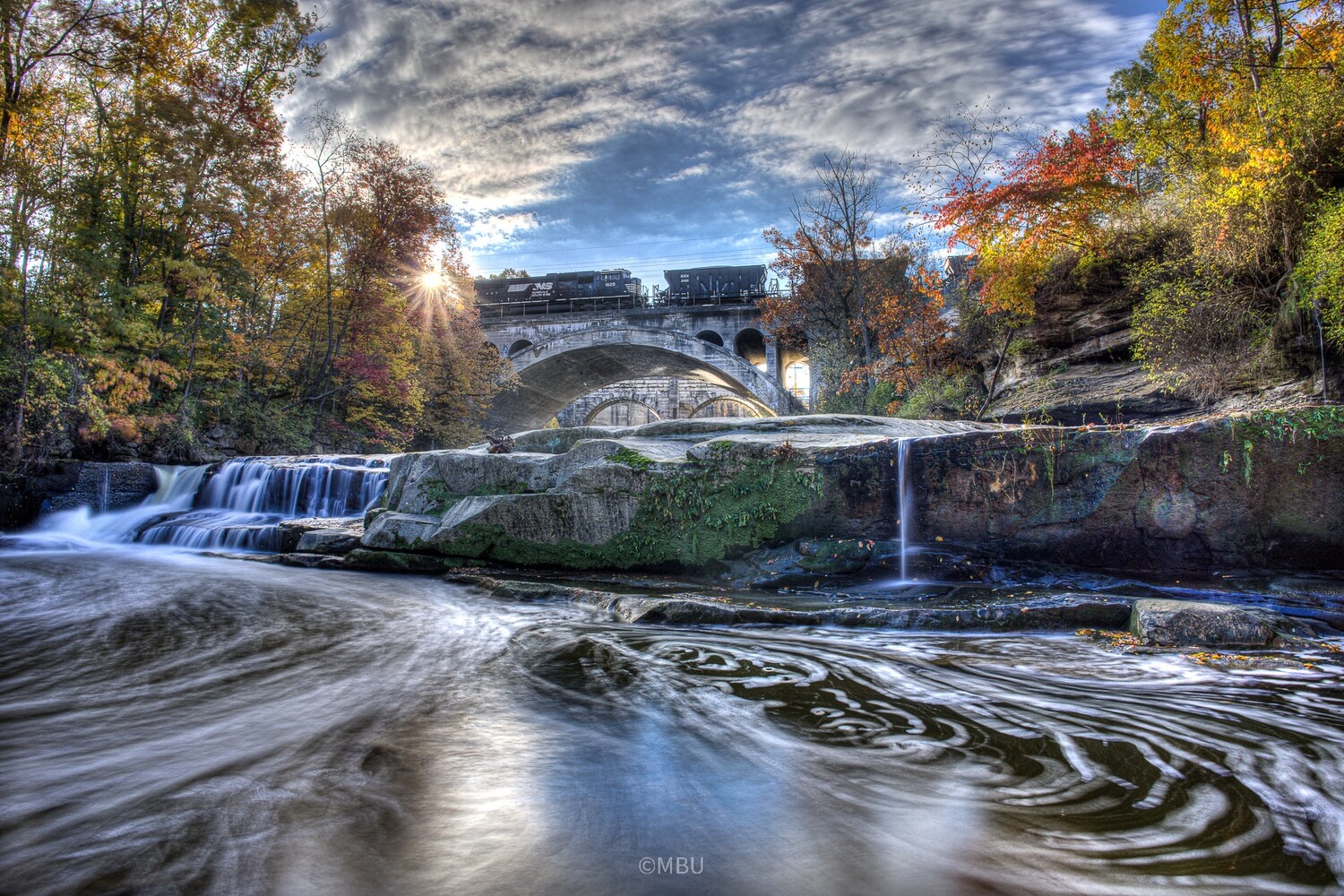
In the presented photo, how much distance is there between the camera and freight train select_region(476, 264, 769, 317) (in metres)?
30.2

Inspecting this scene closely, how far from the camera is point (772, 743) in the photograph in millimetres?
2182

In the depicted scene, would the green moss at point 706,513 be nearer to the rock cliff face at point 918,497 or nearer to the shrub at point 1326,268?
the rock cliff face at point 918,497

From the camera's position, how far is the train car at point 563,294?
3170cm

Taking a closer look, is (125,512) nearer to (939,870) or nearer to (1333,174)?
(939,870)

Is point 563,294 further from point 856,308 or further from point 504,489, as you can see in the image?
point 504,489

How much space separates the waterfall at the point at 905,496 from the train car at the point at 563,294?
2702 cm

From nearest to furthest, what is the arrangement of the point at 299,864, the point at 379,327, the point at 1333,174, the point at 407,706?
the point at 299,864
the point at 407,706
the point at 1333,174
the point at 379,327

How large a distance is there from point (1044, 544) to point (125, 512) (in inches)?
538

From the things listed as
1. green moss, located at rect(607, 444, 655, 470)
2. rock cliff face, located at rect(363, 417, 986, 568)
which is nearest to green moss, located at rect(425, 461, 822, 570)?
rock cliff face, located at rect(363, 417, 986, 568)

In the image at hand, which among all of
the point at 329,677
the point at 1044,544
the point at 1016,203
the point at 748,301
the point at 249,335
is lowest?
the point at 329,677

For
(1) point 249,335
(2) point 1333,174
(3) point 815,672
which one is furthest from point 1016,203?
(1) point 249,335

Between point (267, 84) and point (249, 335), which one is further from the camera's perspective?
point (249, 335)

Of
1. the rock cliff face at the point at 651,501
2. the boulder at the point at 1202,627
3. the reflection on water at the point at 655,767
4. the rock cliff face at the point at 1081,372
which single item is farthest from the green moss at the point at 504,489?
the rock cliff face at the point at 1081,372

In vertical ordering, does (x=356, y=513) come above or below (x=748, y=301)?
below
